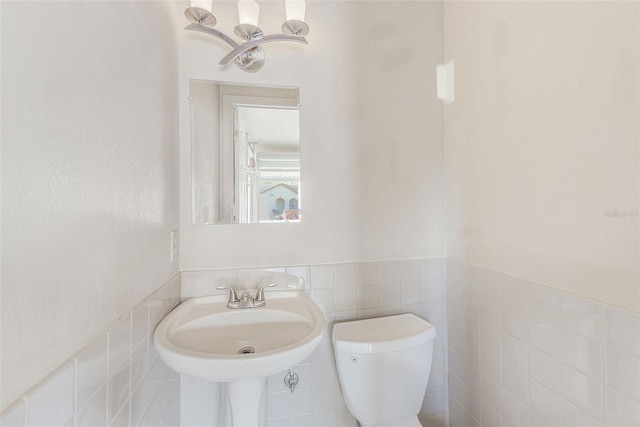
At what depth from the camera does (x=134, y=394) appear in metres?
0.72

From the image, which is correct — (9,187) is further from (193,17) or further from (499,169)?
(499,169)

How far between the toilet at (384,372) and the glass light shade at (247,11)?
1338 mm

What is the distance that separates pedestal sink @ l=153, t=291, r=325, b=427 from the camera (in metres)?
0.69

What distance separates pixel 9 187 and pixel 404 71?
4.75 ft

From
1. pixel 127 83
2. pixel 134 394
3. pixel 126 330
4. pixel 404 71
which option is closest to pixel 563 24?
pixel 404 71

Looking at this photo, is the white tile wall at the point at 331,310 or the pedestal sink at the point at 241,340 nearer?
the pedestal sink at the point at 241,340

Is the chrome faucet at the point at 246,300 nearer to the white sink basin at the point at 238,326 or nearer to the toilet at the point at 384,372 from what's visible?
the white sink basin at the point at 238,326

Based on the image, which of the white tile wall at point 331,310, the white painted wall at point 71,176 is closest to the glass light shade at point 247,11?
the white painted wall at point 71,176

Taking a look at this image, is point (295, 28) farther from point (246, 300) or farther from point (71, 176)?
point (246, 300)

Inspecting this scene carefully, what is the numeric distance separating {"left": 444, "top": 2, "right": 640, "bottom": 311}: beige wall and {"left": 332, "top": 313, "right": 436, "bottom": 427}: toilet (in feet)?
1.50

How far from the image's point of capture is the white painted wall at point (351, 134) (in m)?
1.17

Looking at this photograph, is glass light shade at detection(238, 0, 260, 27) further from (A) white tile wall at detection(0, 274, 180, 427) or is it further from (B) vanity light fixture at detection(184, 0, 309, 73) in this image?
(A) white tile wall at detection(0, 274, 180, 427)

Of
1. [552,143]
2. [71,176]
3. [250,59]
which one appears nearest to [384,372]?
[552,143]

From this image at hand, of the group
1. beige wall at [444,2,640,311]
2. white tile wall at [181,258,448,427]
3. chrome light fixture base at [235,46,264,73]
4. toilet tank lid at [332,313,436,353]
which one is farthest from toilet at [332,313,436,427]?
chrome light fixture base at [235,46,264,73]
